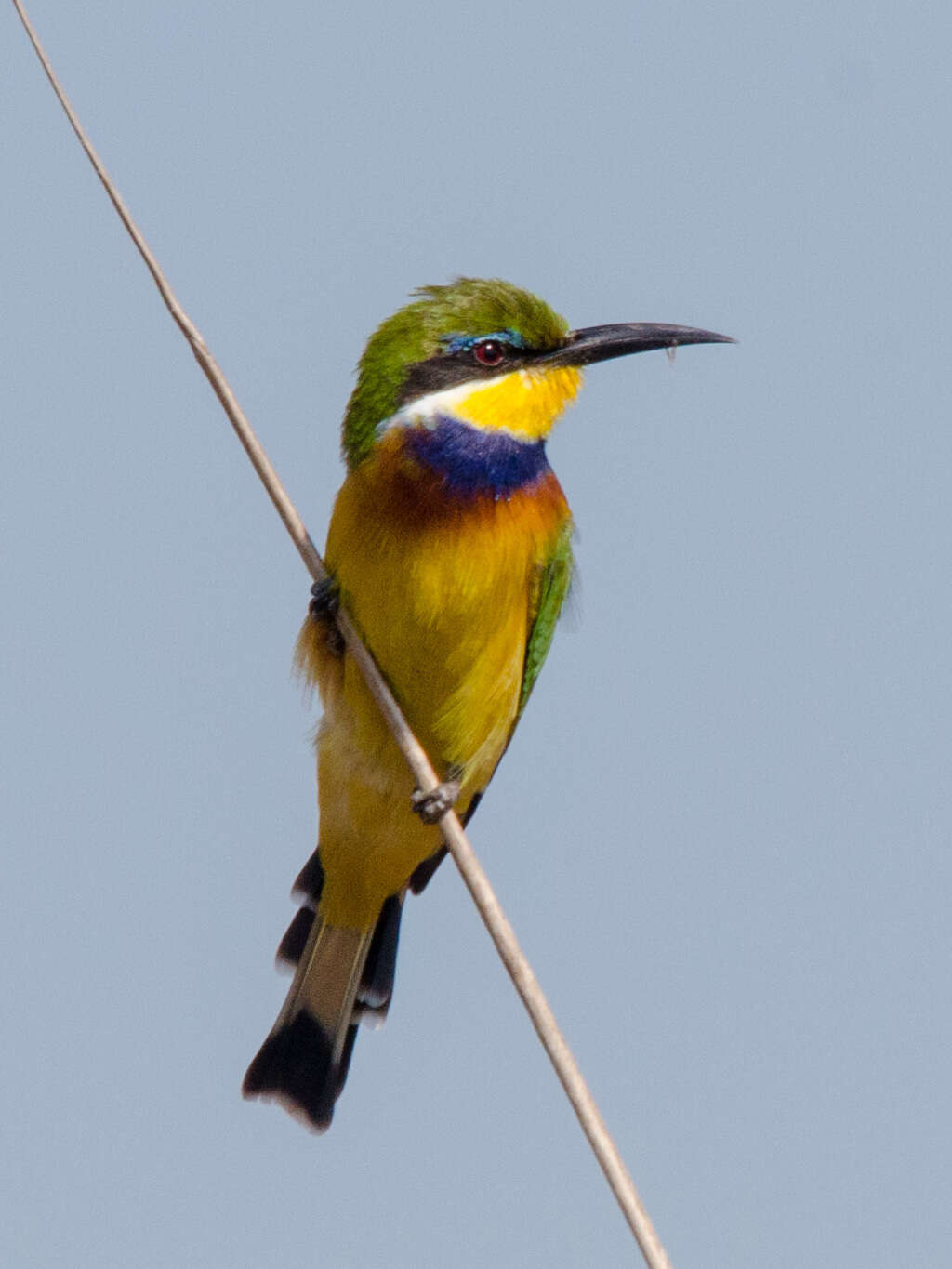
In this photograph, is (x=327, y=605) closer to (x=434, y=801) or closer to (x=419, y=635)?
(x=419, y=635)

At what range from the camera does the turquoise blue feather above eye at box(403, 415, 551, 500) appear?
5.64 metres

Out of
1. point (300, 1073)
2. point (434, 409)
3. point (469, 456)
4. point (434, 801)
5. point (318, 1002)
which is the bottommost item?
Result: point (300, 1073)

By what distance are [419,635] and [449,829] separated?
1017 mm

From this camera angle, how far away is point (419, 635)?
5.68 metres

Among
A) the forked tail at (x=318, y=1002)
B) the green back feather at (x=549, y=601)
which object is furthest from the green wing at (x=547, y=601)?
the forked tail at (x=318, y=1002)

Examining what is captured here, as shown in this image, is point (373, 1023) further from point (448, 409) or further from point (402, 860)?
point (448, 409)

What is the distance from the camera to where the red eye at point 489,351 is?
591 cm

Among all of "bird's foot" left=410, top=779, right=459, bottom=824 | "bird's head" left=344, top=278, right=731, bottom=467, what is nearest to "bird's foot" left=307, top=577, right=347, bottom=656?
"bird's head" left=344, top=278, right=731, bottom=467

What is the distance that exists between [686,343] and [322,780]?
6.41 ft

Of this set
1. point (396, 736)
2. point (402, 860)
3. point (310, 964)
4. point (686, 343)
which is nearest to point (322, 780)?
point (402, 860)

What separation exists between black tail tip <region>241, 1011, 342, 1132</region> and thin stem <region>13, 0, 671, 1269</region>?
2037mm

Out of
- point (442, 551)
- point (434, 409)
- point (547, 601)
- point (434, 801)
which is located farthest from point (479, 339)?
point (434, 801)

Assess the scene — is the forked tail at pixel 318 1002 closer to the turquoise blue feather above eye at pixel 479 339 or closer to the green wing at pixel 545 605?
the green wing at pixel 545 605

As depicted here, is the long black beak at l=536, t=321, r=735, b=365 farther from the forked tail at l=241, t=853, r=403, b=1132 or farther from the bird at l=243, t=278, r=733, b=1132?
the forked tail at l=241, t=853, r=403, b=1132
